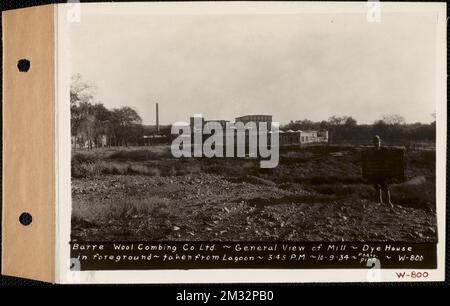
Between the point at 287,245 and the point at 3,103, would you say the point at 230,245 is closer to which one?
the point at 287,245

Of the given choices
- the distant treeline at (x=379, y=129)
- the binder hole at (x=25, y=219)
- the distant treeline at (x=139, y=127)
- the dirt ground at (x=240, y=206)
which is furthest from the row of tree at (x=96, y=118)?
the distant treeline at (x=379, y=129)

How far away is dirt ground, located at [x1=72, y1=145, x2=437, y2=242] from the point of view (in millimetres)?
1765

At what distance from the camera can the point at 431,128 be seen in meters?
1.75

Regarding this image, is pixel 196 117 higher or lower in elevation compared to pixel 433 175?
higher

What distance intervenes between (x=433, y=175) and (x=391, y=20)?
2.08 feet

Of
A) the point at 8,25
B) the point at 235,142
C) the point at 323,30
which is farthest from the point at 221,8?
the point at 8,25

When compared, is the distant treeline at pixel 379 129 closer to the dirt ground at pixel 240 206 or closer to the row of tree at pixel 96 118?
the dirt ground at pixel 240 206

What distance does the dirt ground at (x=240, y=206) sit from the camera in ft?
5.79

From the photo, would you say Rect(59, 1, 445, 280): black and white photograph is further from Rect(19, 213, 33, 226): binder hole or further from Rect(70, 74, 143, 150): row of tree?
Rect(19, 213, 33, 226): binder hole

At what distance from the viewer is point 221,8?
1755mm

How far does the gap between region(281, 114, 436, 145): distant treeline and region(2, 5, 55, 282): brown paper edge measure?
0.96m

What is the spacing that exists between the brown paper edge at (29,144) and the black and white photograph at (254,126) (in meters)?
0.10

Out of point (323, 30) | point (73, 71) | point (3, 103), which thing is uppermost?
point (323, 30)

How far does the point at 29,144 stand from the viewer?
177 cm
